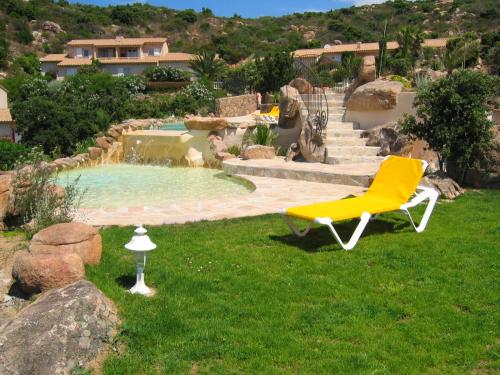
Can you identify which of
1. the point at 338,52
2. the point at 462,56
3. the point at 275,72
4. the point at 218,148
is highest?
the point at 338,52

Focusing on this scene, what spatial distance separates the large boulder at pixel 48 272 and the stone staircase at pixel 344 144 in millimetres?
8976

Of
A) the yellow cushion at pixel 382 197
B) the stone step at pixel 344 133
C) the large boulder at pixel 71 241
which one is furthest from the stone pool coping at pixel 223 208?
the stone step at pixel 344 133

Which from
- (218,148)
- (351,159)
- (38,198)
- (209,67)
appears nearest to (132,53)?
(209,67)

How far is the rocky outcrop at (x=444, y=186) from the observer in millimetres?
8750

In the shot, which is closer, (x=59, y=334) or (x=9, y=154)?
(x=59, y=334)

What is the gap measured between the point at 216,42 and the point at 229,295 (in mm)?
66784

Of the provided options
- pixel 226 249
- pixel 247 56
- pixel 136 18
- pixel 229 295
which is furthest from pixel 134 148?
pixel 136 18

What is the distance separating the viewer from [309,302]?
4.39 meters

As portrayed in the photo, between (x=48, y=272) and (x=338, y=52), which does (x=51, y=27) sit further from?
(x=48, y=272)

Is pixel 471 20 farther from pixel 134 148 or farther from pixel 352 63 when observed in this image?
pixel 134 148

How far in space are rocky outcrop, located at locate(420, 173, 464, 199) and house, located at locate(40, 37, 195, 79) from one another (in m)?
50.9

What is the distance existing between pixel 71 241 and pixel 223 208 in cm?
365

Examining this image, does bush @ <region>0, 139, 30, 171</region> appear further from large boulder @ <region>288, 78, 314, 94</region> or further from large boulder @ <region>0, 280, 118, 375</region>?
large boulder @ <region>0, 280, 118, 375</region>

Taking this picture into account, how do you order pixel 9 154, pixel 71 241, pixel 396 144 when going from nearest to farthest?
pixel 71 241
pixel 396 144
pixel 9 154
